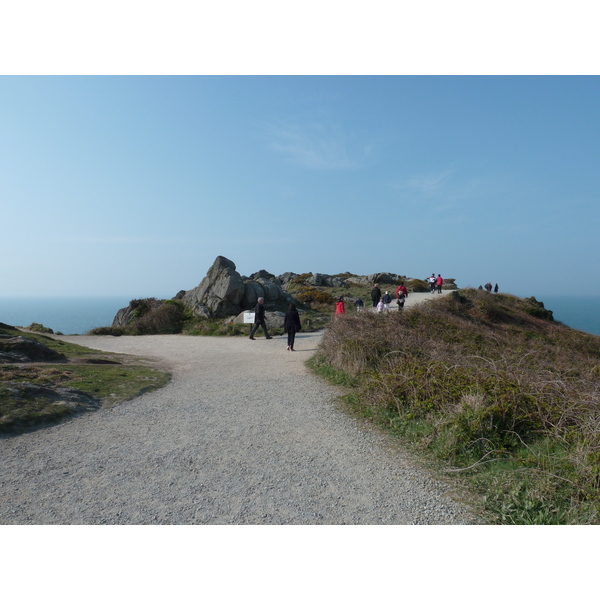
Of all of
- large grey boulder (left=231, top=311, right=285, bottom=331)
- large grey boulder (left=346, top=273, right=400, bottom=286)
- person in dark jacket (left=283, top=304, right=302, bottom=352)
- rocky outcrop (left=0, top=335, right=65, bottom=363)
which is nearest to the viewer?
rocky outcrop (left=0, top=335, right=65, bottom=363)

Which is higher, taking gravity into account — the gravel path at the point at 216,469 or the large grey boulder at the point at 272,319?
the large grey boulder at the point at 272,319

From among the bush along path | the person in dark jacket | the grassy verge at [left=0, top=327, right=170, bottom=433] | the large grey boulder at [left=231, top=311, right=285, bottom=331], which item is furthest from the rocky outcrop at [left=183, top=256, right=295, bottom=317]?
the bush along path

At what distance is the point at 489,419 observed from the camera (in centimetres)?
574

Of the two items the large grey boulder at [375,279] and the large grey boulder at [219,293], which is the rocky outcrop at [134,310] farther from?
the large grey boulder at [375,279]

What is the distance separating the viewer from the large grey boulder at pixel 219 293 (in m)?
23.4

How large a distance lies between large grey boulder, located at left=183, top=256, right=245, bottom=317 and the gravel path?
1422 cm

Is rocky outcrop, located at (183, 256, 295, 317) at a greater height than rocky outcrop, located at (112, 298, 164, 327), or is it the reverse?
rocky outcrop, located at (183, 256, 295, 317)

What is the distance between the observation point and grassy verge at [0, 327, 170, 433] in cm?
709

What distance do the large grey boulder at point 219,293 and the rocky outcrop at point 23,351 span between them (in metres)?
11.5

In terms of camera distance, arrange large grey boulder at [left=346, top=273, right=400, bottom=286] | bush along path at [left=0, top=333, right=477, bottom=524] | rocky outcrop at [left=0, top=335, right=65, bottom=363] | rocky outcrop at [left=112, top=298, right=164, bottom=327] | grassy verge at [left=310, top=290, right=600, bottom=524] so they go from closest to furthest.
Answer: grassy verge at [left=310, top=290, right=600, bottom=524] < bush along path at [left=0, top=333, right=477, bottom=524] < rocky outcrop at [left=0, top=335, right=65, bottom=363] < rocky outcrop at [left=112, top=298, right=164, bottom=327] < large grey boulder at [left=346, top=273, right=400, bottom=286]

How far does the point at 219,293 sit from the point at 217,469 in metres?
18.9

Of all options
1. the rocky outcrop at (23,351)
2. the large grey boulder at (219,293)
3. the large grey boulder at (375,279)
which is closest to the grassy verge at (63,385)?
the rocky outcrop at (23,351)

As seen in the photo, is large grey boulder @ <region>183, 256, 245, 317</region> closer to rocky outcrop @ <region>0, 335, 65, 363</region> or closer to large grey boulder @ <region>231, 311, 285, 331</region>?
large grey boulder @ <region>231, 311, 285, 331</region>

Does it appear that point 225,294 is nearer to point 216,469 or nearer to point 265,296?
point 265,296
